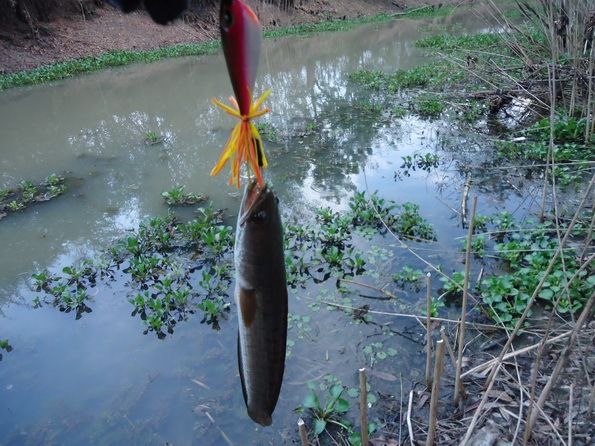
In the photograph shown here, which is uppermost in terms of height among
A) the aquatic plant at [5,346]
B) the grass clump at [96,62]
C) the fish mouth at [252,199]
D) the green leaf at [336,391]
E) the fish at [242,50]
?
the fish at [242,50]

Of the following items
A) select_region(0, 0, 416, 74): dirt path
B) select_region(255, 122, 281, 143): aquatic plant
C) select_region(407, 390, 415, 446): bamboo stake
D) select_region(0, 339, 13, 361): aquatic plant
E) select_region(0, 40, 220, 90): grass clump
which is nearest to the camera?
select_region(407, 390, 415, 446): bamboo stake

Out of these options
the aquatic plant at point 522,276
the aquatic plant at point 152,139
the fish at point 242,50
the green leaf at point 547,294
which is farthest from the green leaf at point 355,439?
the aquatic plant at point 152,139

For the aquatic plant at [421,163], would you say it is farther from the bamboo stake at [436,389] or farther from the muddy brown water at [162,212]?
the bamboo stake at [436,389]

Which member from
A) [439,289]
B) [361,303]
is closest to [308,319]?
[361,303]

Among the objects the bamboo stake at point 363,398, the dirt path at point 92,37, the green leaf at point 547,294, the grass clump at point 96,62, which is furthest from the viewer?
the dirt path at point 92,37

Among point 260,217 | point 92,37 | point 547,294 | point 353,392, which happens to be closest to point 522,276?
point 547,294

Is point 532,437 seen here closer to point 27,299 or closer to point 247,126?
point 247,126

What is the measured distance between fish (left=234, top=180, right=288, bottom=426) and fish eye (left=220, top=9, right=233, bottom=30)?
0.33 metres

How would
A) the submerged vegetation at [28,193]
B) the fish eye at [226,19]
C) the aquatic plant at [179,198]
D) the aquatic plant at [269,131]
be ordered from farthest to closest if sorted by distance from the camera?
the aquatic plant at [269,131]
the submerged vegetation at [28,193]
the aquatic plant at [179,198]
the fish eye at [226,19]

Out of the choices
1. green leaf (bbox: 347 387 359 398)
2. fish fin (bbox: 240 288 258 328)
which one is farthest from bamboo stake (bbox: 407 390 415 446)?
fish fin (bbox: 240 288 258 328)

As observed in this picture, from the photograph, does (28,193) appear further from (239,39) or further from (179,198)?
(239,39)

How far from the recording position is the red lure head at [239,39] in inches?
28.2

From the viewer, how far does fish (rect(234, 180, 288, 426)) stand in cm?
94

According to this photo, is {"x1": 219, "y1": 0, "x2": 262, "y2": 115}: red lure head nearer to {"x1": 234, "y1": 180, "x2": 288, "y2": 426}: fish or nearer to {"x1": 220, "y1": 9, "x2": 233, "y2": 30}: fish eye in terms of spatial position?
{"x1": 220, "y1": 9, "x2": 233, "y2": 30}: fish eye
